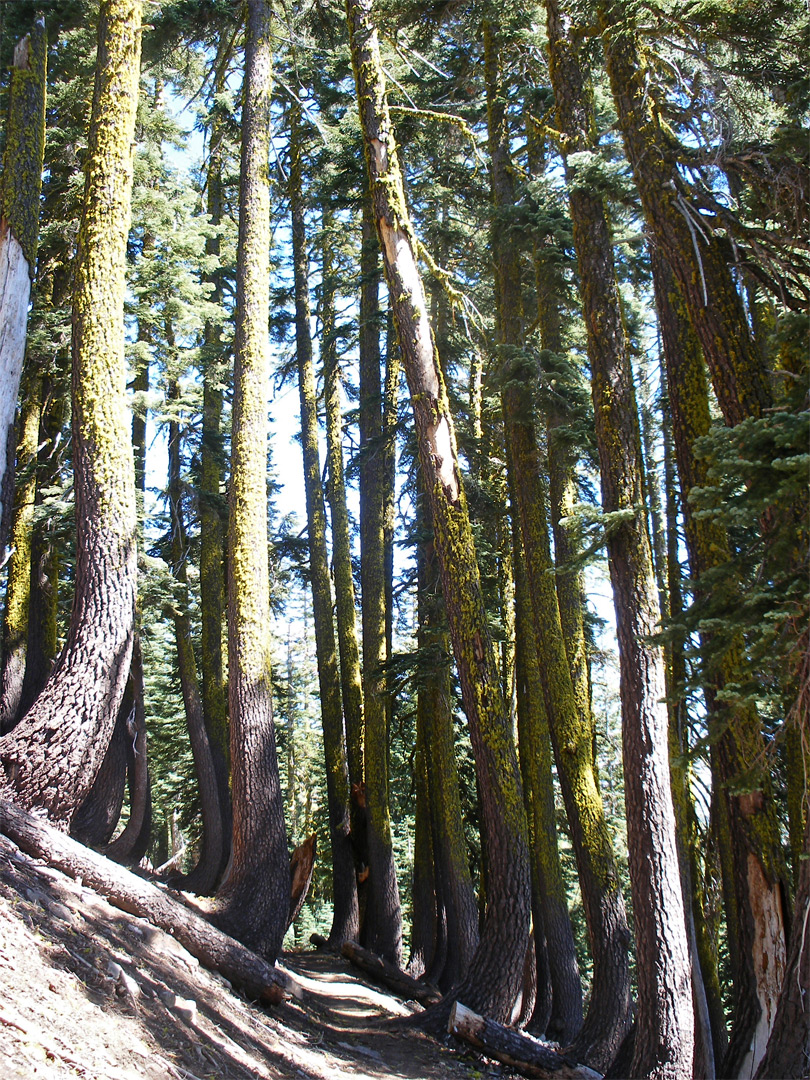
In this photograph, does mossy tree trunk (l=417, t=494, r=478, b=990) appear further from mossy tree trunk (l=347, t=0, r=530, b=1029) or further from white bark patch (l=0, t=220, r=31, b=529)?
white bark patch (l=0, t=220, r=31, b=529)

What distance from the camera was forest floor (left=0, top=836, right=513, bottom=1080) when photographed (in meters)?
4.48

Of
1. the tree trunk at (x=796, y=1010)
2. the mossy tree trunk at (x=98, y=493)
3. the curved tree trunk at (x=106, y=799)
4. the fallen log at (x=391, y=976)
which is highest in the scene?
the mossy tree trunk at (x=98, y=493)

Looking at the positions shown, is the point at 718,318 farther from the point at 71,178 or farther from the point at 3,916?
the point at 71,178

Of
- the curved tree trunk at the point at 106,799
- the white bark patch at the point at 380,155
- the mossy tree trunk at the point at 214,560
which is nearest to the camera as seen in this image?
the white bark patch at the point at 380,155

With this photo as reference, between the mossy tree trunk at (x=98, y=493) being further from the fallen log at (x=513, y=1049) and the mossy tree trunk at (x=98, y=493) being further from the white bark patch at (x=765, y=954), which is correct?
the white bark patch at (x=765, y=954)

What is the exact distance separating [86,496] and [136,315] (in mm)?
6507

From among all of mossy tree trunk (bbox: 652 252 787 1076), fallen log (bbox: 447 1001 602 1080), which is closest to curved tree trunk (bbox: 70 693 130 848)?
fallen log (bbox: 447 1001 602 1080)

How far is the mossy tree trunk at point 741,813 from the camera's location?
21.9ft

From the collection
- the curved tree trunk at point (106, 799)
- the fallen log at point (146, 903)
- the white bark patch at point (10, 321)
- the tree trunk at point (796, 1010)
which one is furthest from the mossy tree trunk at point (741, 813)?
the curved tree trunk at point (106, 799)

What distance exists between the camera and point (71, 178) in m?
12.8

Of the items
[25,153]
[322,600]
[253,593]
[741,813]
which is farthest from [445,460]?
[322,600]

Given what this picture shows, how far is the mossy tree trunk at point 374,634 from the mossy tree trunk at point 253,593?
106 inches

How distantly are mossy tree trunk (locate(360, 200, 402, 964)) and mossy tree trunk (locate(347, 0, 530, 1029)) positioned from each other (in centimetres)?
377

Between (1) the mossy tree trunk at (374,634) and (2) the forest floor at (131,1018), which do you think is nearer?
(2) the forest floor at (131,1018)
